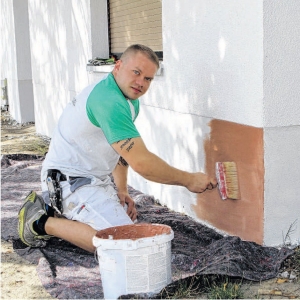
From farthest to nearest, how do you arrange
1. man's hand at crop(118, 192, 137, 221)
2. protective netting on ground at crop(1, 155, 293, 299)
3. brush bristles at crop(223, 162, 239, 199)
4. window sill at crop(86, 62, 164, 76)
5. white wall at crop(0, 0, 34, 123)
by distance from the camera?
1. white wall at crop(0, 0, 34, 123)
2. window sill at crop(86, 62, 164, 76)
3. man's hand at crop(118, 192, 137, 221)
4. brush bristles at crop(223, 162, 239, 199)
5. protective netting on ground at crop(1, 155, 293, 299)

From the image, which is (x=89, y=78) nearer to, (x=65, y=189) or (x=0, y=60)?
(x=65, y=189)

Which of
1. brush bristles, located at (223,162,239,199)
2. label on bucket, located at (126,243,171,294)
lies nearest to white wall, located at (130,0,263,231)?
brush bristles, located at (223,162,239,199)

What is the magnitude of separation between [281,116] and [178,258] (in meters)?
1.17

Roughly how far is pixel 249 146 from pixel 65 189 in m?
1.33

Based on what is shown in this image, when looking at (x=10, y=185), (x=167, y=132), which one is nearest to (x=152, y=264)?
(x=167, y=132)

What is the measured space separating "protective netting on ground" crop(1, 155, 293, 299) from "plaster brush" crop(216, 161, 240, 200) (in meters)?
0.32

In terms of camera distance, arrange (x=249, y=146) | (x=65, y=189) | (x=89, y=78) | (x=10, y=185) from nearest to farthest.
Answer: (x=249, y=146)
(x=65, y=189)
(x=10, y=185)
(x=89, y=78)

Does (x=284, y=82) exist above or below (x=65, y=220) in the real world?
above

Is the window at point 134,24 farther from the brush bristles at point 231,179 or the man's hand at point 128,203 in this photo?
the brush bristles at point 231,179

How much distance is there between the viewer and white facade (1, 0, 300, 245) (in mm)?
3773

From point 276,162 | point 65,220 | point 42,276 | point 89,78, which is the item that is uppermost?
point 89,78

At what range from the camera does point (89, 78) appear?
7258 millimetres

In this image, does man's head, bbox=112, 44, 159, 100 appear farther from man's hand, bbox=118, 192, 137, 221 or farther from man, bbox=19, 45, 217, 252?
man's hand, bbox=118, 192, 137, 221

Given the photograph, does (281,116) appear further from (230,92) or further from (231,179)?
(231,179)
